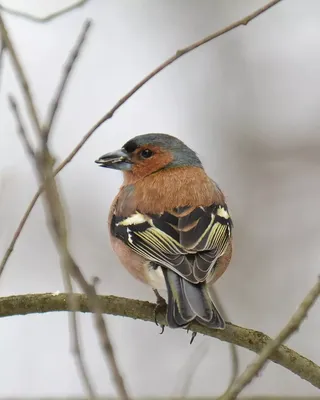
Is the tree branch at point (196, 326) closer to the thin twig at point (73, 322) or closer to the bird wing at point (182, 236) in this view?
the bird wing at point (182, 236)

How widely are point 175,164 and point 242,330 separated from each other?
1.81 metres

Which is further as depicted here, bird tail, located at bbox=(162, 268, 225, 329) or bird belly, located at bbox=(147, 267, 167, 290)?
bird belly, located at bbox=(147, 267, 167, 290)

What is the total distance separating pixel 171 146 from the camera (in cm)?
524

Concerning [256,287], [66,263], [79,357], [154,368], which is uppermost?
[66,263]

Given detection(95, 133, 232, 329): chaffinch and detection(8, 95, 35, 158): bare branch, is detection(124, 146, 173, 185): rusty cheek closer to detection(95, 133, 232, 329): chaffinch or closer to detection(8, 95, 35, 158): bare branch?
detection(95, 133, 232, 329): chaffinch

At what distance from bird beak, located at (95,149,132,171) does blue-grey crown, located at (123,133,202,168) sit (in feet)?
0.28

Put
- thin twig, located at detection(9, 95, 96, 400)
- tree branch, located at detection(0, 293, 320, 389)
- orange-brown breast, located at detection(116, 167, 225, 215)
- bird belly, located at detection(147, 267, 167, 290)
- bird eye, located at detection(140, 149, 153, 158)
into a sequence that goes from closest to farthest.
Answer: thin twig, located at detection(9, 95, 96, 400), tree branch, located at detection(0, 293, 320, 389), bird belly, located at detection(147, 267, 167, 290), orange-brown breast, located at detection(116, 167, 225, 215), bird eye, located at detection(140, 149, 153, 158)

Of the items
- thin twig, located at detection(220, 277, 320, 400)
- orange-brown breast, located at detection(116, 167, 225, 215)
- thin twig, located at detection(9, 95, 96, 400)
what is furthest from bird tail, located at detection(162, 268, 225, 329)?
thin twig, located at detection(9, 95, 96, 400)

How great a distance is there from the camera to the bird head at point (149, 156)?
5.07 m

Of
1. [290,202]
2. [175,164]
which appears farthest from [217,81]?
[175,164]

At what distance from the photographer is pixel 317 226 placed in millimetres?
8984

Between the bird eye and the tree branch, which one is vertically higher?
the bird eye

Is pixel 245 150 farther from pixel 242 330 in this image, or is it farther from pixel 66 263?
pixel 66 263

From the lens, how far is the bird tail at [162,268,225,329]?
3.51 m
